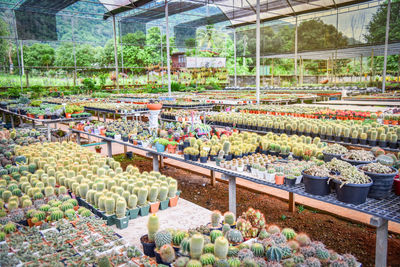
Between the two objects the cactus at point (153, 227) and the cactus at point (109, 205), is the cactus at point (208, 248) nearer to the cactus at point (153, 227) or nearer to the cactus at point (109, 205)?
the cactus at point (153, 227)

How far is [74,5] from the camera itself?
20.6m

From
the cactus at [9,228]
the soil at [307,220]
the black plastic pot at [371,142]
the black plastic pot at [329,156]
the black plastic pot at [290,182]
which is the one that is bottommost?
the soil at [307,220]

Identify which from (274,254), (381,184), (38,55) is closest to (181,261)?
(274,254)

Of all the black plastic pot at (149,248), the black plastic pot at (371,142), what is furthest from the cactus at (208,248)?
the black plastic pot at (371,142)

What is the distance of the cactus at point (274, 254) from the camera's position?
1977 mm

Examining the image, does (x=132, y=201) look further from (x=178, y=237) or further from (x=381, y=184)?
(x=381, y=184)

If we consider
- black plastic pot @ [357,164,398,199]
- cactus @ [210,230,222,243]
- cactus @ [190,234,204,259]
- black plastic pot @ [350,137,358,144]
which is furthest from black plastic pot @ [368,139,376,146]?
cactus @ [190,234,204,259]

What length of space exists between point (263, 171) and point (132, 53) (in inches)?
872

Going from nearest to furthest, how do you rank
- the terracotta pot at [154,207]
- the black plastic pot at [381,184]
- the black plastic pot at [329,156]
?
the black plastic pot at [381,184]
the terracotta pot at [154,207]
the black plastic pot at [329,156]

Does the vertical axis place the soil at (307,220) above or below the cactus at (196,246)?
below

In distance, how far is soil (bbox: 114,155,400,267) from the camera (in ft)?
11.6

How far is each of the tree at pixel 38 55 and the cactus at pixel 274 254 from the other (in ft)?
71.9

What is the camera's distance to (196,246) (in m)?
2.02

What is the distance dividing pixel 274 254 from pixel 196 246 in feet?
1.67
